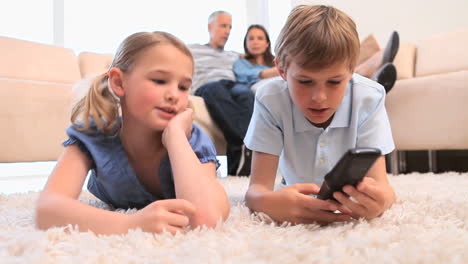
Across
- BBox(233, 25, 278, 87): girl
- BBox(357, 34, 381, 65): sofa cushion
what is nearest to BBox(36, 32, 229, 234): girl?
BBox(233, 25, 278, 87): girl

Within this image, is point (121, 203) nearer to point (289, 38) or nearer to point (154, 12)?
point (289, 38)

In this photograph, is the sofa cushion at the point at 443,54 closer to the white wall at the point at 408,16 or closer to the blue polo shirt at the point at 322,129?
the white wall at the point at 408,16

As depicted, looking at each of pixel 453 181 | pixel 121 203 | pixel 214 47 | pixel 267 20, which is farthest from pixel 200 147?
pixel 267 20

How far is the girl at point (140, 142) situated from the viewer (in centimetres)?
68

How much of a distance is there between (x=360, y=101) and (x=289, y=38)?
8.6 inches

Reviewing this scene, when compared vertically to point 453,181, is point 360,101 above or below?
above

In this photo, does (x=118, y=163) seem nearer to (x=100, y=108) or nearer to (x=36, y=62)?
(x=100, y=108)

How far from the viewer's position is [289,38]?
2.44ft

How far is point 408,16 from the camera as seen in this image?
316cm

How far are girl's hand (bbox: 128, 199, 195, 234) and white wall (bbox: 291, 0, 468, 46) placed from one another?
2883mm

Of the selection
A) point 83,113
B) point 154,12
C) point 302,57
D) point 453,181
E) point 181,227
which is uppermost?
point 154,12

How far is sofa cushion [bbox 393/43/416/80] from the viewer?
2.51 m

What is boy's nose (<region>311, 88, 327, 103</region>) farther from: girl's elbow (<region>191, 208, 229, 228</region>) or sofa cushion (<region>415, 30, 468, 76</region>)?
sofa cushion (<region>415, 30, 468, 76</region>)

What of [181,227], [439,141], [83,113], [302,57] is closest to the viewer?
[181,227]
